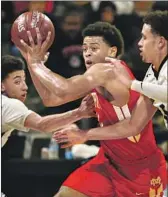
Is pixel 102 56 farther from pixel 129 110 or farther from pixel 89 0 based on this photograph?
pixel 89 0

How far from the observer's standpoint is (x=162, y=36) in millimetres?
4215

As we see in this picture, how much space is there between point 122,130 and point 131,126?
67 millimetres

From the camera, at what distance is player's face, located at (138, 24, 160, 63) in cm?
423

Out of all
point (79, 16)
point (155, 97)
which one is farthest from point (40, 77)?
point (79, 16)

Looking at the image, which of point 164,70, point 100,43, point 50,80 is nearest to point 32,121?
point 50,80

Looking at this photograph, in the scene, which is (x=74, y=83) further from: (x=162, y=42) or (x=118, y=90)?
(x=162, y=42)

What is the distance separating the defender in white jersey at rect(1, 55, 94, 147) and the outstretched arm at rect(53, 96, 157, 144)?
527 mm

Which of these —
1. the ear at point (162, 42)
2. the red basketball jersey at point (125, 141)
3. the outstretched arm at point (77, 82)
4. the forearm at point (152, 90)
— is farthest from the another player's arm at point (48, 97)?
the ear at point (162, 42)

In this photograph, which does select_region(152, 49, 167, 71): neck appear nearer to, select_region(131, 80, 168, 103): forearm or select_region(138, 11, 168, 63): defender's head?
select_region(138, 11, 168, 63): defender's head

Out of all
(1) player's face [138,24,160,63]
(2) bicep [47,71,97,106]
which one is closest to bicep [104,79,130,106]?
(2) bicep [47,71,97,106]

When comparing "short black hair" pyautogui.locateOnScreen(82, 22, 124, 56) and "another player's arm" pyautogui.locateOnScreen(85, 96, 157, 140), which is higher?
"short black hair" pyautogui.locateOnScreen(82, 22, 124, 56)


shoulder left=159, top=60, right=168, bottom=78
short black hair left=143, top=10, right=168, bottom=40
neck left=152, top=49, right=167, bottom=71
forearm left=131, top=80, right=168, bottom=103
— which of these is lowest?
forearm left=131, top=80, right=168, bottom=103

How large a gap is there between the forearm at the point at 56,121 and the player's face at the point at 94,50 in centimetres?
44

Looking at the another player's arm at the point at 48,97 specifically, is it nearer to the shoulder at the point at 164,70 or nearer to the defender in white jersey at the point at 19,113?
the defender in white jersey at the point at 19,113
